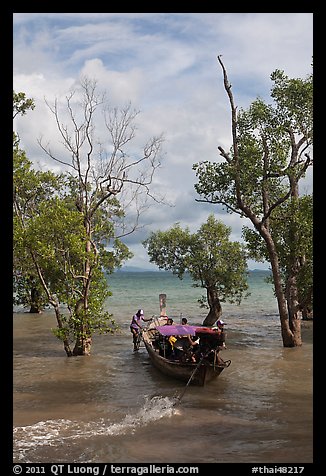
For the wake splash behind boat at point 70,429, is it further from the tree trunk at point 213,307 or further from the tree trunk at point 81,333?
the tree trunk at point 213,307

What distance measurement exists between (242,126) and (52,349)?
13.6 meters

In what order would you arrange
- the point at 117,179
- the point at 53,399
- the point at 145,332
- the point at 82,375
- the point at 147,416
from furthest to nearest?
the point at 145,332 → the point at 117,179 → the point at 82,375 → the point at 53,399 → the point at 147,416

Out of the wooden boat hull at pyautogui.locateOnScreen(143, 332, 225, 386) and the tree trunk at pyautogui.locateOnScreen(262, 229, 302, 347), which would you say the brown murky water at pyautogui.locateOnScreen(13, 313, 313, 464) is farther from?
the tree trunk at pyautogui.locateOnScreen(262, 229, 302, 347)

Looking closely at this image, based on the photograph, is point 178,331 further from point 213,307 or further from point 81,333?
point 213,307

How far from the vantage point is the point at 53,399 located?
14.3 meters

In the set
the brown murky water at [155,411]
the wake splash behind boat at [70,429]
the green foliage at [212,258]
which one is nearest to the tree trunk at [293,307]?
the brown murky water at [155,411]

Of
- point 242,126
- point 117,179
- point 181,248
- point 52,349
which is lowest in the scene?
point 52,349

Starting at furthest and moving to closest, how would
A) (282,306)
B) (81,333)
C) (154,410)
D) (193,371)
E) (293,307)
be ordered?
(293,307)
(282,306)
(81,333)
(193,371)
(154,410)

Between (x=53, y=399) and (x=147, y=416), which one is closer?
(x=147, y=416)

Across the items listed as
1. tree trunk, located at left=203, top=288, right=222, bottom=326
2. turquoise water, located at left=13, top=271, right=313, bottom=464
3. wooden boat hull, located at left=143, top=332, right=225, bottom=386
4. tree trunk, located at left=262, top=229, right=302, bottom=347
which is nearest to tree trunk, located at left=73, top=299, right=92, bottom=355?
turquoise water, located at left=13, top=271, right=313, bottom=464

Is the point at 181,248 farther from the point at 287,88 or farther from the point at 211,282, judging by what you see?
the point at 287,88

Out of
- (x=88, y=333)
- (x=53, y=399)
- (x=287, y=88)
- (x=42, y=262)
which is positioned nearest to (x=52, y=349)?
(x=88, y=333)

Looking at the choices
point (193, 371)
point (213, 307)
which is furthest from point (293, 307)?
point (193, 371)

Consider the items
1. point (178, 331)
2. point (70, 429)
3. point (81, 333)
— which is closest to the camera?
point (70, 429)
